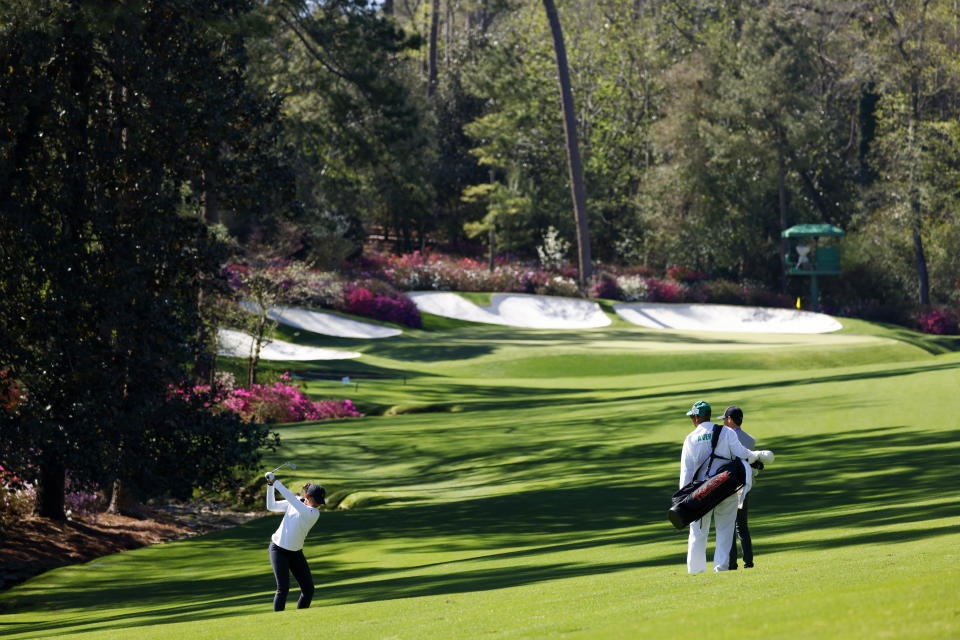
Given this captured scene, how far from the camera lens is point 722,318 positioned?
48094 mm

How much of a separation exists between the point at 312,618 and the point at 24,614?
426 cm

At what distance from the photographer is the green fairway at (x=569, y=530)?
7246mm

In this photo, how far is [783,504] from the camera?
13.7 m

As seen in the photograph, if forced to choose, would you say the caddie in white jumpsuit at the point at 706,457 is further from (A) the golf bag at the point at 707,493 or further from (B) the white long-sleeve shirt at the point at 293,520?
(B) the white long-sleeve shirt at the point at 293,520

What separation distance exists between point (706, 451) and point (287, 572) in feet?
11.4

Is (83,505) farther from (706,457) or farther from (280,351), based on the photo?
(280,351)

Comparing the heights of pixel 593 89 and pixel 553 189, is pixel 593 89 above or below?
above

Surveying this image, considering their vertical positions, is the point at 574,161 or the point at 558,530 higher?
the point at 574,161

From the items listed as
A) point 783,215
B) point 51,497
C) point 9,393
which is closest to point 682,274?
point 783,215

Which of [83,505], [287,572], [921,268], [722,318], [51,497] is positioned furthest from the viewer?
[921,268]

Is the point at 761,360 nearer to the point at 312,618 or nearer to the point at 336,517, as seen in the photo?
the point at 336,517

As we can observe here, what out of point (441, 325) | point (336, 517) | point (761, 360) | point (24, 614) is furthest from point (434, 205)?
point (24, 614)

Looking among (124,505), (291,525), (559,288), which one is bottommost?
(124,505)

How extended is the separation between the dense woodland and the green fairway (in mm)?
2405
